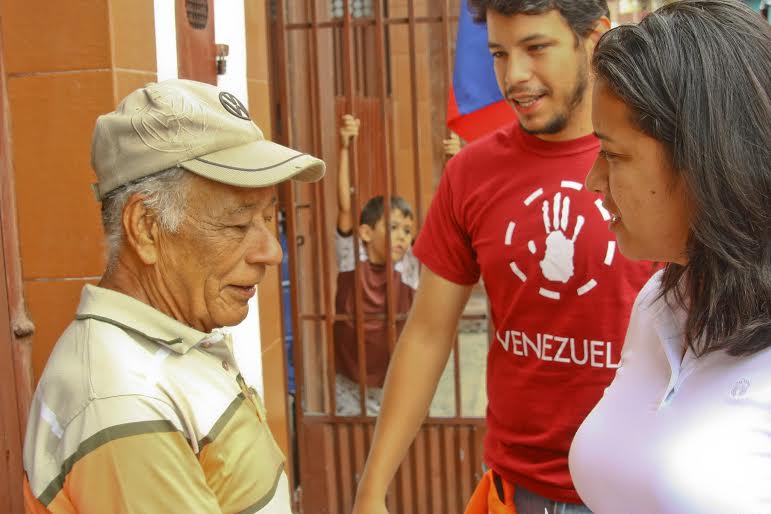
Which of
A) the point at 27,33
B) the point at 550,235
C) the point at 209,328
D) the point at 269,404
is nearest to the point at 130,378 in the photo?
the point at 209,328

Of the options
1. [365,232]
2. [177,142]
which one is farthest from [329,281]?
[177,142]

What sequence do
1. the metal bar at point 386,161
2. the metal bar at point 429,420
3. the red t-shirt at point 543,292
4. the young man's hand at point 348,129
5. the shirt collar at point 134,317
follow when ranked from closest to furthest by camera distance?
1. the shirt collar at point 134,317
2. the red t-shirt at point 543,292
3. the metal bar at point 386,161
4. the young man's hand at point 348,129
5. the metal bar at point 429,420

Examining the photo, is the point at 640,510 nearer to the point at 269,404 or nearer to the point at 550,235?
the point at 550,235

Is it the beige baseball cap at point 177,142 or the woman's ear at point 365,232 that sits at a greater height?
the beige baseball cap at point 177,142

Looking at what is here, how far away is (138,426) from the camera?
1200 millimetres

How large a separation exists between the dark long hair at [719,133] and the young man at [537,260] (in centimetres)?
61

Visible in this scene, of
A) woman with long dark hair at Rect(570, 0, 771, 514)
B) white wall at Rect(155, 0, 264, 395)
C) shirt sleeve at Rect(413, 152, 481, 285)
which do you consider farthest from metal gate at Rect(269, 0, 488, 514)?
woman with long dark hair at Rect(570, 0, 771, 514)

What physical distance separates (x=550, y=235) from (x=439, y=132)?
5354mm

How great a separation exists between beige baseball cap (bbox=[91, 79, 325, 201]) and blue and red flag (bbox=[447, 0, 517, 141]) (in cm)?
213

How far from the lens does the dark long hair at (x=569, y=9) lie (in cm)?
203

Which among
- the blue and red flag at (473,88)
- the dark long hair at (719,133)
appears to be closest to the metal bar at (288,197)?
the blue and red flag at (473,88)

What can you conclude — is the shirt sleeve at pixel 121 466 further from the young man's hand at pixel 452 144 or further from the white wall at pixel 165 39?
the young man's hand at pixel 452 144

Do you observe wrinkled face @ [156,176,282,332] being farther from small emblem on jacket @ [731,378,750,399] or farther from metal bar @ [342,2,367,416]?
metal bar @ [342,2,367,416]

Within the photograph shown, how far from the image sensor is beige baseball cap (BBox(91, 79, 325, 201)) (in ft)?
4.40
